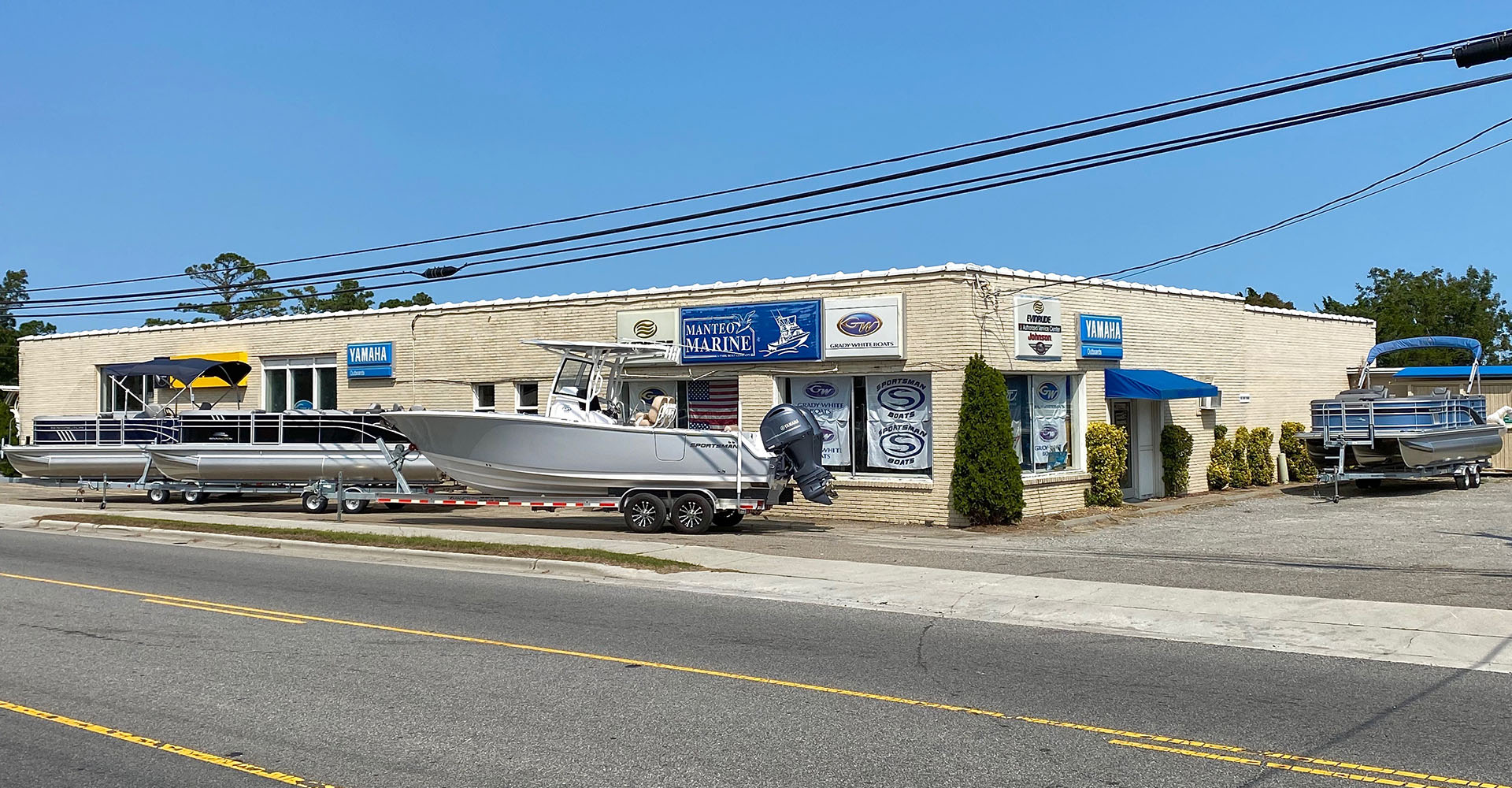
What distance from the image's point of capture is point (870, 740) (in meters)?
6.82

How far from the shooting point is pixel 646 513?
62.3 feet

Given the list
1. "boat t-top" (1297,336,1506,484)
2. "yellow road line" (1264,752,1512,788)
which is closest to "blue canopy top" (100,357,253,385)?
"boat t-top" (1297,336,1506,484)

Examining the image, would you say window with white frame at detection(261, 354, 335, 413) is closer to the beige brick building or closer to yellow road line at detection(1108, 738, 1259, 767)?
the beige brick building

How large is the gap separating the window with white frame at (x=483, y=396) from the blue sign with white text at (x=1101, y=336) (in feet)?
40.4

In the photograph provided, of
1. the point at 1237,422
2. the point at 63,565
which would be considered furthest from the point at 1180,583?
the point at 1237,422

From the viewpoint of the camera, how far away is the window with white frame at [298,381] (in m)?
29.3

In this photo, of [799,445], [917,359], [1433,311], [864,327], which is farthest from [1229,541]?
[1433,311]

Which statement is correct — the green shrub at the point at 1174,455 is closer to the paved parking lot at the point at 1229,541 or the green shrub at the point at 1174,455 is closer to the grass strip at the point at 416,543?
the paved parking lot at the point at 1229,541

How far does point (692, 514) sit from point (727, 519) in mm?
1248

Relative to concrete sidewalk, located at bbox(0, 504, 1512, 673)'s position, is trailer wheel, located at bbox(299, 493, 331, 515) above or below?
above

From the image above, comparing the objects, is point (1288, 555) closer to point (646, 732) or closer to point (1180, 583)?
point (1180, 583)

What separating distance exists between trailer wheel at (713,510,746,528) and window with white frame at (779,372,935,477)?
8.46ft

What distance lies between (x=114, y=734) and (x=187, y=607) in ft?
16.2

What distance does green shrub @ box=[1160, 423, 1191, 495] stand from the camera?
78.7 feet
